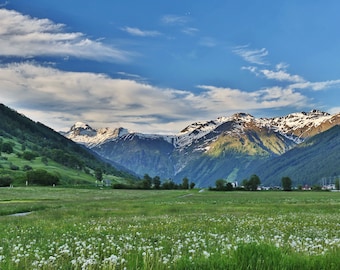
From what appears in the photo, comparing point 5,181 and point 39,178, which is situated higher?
point 39,178

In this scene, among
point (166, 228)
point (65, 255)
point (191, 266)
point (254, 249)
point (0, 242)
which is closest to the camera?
point (191, 266)

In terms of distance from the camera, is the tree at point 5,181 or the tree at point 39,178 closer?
the tree at point 5,181

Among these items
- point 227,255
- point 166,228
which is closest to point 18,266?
point 227,255

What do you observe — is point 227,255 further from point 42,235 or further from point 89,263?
point 42,235

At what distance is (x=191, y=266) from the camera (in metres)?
7.89

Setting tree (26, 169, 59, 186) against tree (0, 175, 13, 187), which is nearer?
tree (0, 175, 13, 187)

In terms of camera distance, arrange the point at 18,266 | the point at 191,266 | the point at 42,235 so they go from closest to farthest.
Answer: the point at 191,266 → the point at 18,266 → the point at 42,235

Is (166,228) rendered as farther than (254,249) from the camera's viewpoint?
Yes

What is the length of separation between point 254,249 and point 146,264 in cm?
221

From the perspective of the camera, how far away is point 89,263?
27.1ft

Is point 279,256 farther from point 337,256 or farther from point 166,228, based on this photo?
point 166,228

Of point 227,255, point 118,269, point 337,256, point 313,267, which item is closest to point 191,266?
point 227,255

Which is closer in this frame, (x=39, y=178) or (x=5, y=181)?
(x=5, y=181)

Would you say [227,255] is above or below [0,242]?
above
